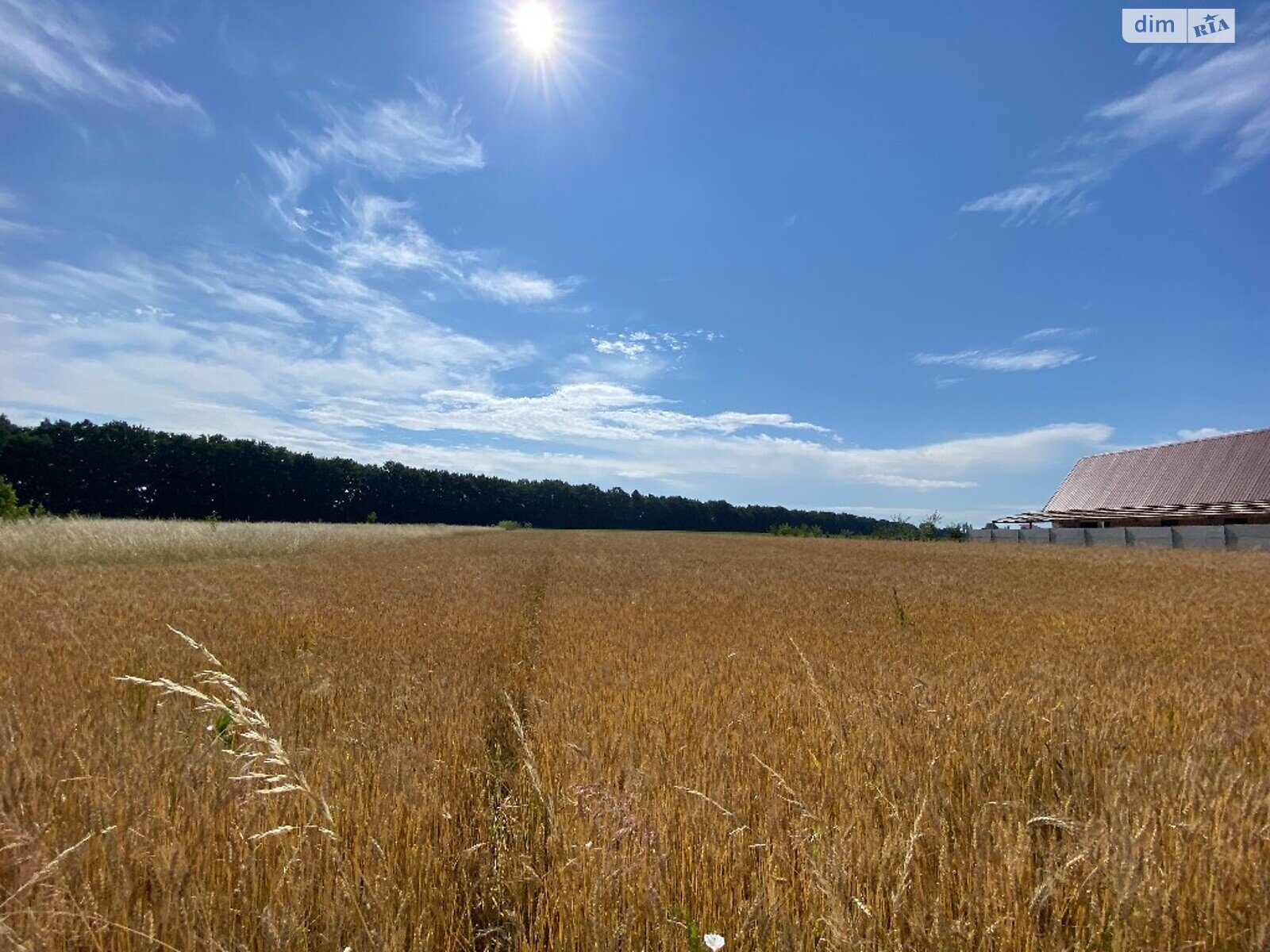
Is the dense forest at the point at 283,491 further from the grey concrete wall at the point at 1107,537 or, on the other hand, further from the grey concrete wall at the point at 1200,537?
the grey concrete wall at the point at 1200,537

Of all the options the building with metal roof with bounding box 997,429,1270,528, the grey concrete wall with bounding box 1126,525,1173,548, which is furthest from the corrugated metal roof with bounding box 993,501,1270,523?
the grey concrete wall with bounding box 1126,525,1173,548

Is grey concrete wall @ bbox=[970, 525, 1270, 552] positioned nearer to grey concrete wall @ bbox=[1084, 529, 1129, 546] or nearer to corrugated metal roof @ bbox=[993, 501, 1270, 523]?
grey concrete wall @ bbox=[1084, 529, 1129, 546]

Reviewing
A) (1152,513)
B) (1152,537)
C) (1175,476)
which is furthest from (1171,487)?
(1152,537)

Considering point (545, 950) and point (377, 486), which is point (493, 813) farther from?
point (377, 486)

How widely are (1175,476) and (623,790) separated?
58546 mm

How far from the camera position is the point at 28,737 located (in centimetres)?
298

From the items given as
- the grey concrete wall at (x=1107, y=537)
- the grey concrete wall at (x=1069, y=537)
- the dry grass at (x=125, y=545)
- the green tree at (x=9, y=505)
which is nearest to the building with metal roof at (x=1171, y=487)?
the grey concrete wall at (x=1107, y=537)

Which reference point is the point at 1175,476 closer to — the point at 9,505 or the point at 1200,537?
the point at 1200,537

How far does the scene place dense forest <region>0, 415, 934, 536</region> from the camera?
67375mm

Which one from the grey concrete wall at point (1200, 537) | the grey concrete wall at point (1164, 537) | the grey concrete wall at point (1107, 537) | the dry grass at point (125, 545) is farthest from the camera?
the grey concrete wall at point (1107, 537)

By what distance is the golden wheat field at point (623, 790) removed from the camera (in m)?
1.89

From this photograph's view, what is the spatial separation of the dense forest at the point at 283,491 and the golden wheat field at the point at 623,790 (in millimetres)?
50342

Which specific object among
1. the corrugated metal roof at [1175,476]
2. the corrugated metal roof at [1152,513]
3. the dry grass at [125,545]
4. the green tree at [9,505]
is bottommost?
the dry grass at [125,545]

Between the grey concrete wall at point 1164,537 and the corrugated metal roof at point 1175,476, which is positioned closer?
the grey concrete wall at point 1164,537
